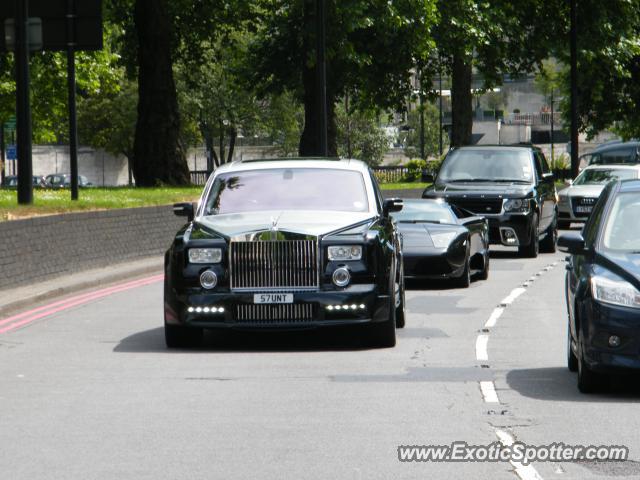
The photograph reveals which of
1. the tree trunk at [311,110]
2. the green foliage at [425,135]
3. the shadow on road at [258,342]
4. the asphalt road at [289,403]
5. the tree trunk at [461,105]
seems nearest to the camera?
the asphalt road at [289,403]

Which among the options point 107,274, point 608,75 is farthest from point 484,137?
point 107,274

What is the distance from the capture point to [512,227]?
27312 millimetres

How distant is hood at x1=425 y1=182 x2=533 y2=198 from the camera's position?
27.1m

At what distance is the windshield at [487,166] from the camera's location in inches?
1105

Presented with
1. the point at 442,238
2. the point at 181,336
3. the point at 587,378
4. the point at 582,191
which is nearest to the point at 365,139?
the point at 582,191

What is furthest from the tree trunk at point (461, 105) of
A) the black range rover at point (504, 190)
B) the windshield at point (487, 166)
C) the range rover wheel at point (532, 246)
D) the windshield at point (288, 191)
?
the windshield at point (288, 191)

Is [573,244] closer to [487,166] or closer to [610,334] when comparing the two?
[610,334]

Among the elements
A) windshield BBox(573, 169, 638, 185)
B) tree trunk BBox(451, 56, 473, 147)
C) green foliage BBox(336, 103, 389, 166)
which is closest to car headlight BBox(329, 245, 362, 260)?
windshield BBox(573, 169, 638, 185)

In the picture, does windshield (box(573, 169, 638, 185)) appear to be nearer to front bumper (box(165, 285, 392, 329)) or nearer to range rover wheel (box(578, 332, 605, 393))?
front bumper (box(165, 285, 392, 329))

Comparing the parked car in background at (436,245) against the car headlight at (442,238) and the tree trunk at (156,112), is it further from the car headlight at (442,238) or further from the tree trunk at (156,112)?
the tree trunk at (156,112)

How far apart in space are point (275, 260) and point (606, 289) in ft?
11.8

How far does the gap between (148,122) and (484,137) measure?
3079 inches

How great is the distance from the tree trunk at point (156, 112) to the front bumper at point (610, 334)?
28.0 metres

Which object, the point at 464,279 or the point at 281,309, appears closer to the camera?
the point at 281,309
